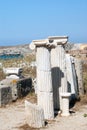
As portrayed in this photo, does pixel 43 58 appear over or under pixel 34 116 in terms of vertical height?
over

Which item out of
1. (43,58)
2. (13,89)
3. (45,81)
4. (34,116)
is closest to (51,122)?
(34,116)

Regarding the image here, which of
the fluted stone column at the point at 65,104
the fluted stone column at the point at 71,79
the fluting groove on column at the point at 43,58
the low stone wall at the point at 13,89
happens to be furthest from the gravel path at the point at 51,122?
the fluting groove on column at the point at 43,58

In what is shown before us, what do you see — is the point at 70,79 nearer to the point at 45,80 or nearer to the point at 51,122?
the point at 45,80

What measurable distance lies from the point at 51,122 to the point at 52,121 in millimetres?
123

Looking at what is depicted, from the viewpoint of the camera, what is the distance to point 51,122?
12461 mm

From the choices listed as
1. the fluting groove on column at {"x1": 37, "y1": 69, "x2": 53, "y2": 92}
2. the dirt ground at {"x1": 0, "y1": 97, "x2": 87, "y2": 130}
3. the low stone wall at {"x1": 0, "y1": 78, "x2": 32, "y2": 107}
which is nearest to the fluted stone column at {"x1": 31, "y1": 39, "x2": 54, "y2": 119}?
the fluting groove on column at {"x1": 37, "y1": 69, "x2": 53, "y2": 92}

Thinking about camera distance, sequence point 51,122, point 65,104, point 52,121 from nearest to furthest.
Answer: point 51,122 → point 52,121 → point 65,104

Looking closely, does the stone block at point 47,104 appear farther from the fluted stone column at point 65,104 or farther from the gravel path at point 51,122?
the fluted stone column at point 65,104

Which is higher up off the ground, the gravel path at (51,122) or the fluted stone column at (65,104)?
the fluted stone column at (65,104)

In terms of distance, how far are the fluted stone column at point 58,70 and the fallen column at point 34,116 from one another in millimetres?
2166

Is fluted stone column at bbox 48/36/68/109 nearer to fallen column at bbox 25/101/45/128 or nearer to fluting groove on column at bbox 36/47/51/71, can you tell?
fluting groove on column at bbox 36/47/51/71

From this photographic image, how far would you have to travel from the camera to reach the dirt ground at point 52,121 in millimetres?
11859

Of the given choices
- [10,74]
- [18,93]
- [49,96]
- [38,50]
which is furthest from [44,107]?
[10,74]

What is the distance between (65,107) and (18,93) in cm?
A: 336
